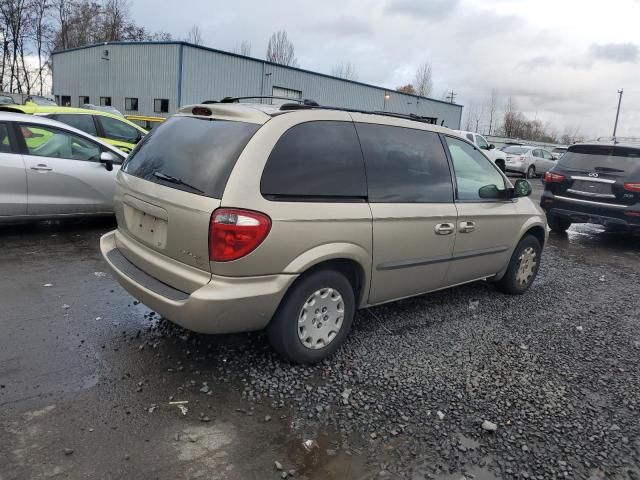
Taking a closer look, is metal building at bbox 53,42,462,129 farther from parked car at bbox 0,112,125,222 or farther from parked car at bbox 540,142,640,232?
parked car at bbox 0,112,125,222

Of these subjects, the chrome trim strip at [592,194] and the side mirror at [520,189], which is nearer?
the side mirror at [520,189]

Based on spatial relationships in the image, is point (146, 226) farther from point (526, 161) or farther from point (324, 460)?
point (526, 161)

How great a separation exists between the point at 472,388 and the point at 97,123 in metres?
8.42

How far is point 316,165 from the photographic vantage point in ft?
10.9

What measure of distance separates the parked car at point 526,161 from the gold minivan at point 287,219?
21.3 metres

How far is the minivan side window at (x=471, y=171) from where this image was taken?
173 inches

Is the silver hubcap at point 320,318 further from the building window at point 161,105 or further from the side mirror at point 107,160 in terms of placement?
the building window at point 161,105

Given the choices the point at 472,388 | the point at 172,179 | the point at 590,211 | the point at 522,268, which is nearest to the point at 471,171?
the point at 522,268

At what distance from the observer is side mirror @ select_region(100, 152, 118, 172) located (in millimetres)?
6523

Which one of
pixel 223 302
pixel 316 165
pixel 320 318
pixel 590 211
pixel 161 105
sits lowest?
pixel 320 318

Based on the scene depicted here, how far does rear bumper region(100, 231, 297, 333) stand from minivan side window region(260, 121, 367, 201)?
559 mm

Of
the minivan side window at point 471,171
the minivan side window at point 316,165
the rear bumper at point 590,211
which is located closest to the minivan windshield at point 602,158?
the rear bumper at point 590,211

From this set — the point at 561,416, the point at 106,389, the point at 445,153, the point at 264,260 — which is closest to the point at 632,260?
the point at 445,153

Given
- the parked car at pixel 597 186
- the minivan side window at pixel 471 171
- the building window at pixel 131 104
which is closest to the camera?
the minivan side window at pixel 471 171
